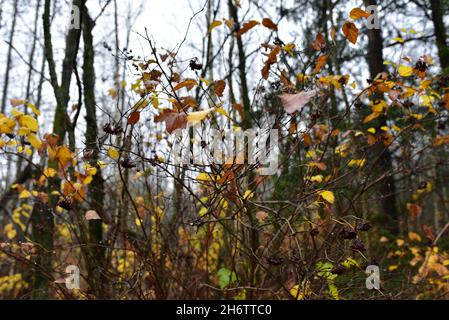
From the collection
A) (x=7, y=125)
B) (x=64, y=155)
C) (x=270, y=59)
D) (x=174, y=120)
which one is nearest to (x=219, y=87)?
(x=270, y=59)

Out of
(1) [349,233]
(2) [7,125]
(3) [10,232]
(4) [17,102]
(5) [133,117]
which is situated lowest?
(1) [349,233]

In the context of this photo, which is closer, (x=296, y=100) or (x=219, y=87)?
(x=296, y=100)

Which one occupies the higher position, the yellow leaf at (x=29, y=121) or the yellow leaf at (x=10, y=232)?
the yellow leaf at (x=29, y=121)

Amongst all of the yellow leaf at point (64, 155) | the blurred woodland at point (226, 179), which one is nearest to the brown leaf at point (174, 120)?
the blurred woodland at point (226, 179)

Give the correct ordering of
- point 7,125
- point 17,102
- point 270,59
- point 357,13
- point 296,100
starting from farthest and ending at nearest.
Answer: point 17,102
point 7,125
point 270,59
point 357,13
point 296,100

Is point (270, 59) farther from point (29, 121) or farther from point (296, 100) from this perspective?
point (29, 121)

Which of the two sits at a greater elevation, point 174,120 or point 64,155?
point 64,155

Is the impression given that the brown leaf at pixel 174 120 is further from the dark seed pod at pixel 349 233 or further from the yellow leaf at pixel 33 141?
the yellow leaf at pixel 33 141

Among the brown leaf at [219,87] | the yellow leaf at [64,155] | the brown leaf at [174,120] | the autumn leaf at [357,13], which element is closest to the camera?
A: the brown leaf at [174,120]

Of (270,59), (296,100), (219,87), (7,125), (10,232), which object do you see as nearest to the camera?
(296,100)

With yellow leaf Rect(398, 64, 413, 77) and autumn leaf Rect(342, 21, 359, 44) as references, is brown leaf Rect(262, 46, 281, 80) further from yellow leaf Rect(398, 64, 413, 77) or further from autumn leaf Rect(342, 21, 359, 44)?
yellow leaf Rect(398, 64, 413, 77)

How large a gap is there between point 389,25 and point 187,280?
5425mm

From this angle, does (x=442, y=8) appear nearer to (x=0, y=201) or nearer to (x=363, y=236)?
(x=363, y=236)

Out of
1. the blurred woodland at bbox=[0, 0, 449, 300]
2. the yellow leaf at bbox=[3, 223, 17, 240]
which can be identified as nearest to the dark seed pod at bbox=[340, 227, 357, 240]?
the blurred woodland at bbox=[0, 0, 449, 300]
